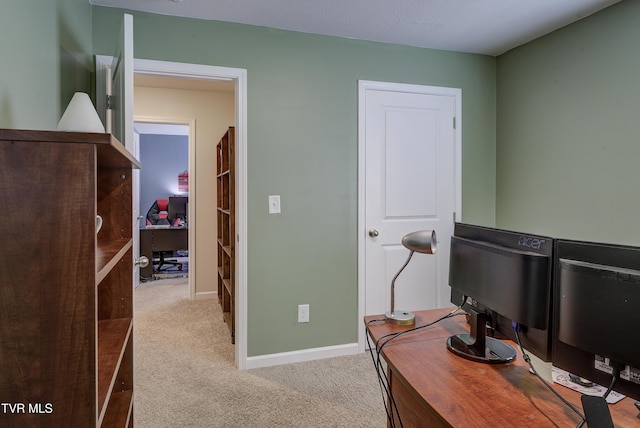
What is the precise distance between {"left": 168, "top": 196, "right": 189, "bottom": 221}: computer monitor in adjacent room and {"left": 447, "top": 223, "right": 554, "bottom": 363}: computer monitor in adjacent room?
5.81 meters

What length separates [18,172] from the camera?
701 millimetres

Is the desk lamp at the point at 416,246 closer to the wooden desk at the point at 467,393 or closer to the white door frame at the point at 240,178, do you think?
the wooden desk at the point at 467,393

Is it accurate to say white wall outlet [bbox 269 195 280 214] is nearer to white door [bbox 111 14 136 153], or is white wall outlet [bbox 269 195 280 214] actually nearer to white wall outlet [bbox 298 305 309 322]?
white wall outlet [bbox 298 305 309 322]

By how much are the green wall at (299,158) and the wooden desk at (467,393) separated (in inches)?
55.0

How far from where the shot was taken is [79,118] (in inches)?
45.6

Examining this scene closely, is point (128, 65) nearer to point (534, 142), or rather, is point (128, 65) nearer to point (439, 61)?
point (439, 61)

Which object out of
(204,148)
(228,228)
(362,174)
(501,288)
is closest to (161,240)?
(204,148)

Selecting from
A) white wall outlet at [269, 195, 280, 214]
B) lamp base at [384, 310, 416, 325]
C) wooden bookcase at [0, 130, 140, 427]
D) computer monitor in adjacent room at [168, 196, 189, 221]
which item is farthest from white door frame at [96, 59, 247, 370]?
computer monitor in adjacent room at [168, 196, 189, 221]

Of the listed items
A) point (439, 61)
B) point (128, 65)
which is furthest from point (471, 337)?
point (439, 61)

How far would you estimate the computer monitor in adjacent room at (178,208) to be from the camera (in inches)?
254

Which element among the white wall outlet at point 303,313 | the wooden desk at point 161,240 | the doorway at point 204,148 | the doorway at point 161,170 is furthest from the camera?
the doorway at point 161,170

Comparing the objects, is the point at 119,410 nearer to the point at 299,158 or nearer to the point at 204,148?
the point at 299,158

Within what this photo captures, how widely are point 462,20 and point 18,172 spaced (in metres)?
2.69

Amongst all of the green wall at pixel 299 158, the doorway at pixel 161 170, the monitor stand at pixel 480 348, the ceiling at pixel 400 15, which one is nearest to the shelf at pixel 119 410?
the monitor stand at pixel 480 348
